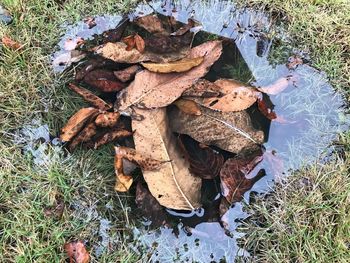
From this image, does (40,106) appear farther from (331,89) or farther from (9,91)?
(331,89)

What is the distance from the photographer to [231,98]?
2.26 m

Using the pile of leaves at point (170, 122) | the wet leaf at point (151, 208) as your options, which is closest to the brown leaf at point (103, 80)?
the pile of leaves at point (170, 122)

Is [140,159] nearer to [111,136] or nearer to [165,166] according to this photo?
[165,166]

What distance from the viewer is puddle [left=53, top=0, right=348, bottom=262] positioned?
2.08 m

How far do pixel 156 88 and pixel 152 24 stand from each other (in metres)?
0.51

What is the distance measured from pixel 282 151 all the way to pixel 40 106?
4.01ft

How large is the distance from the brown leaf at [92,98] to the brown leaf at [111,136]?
0.42 feet

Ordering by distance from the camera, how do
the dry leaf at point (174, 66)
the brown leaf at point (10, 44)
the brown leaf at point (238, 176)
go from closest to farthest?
the brown leaf at point (238, 176) < the dry leaf at point (174, 66) < the brown leaf at point (10, 44)

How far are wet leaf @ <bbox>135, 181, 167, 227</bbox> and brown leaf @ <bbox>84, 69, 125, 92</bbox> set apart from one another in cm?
54

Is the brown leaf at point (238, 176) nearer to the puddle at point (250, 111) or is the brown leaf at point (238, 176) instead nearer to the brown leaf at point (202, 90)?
the puddle at point (250, 111)

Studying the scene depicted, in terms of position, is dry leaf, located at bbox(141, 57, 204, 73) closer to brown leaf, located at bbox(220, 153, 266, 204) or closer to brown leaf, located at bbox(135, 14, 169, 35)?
brown leaf, located at bbox(135, 14, 169, 35)

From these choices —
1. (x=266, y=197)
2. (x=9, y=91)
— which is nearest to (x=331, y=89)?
(x=266, y=197)

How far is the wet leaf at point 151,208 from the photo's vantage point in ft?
6.91

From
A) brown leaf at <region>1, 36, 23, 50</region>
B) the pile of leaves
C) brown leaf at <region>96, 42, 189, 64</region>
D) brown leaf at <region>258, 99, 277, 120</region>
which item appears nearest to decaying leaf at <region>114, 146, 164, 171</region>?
the pile of leaves
